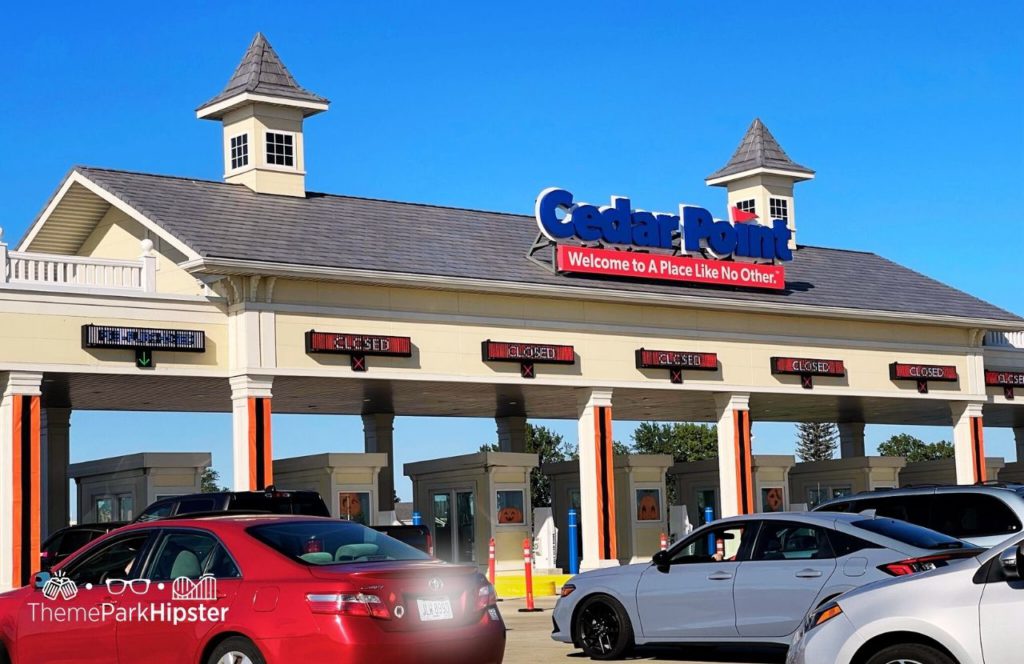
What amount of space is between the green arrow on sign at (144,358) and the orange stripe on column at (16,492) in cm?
217

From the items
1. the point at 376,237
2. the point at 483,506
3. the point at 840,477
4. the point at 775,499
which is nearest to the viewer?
the point at 376,237

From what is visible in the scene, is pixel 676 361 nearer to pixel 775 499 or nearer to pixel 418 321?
pixel 418 321

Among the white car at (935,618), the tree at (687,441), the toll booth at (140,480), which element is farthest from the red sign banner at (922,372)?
the tree at (687,441)

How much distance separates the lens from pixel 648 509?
3788 centimetres

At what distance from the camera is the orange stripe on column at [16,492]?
26.5 m

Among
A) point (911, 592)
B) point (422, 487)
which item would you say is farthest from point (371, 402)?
point (911, 592)

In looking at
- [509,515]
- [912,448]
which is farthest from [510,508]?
[912,448]

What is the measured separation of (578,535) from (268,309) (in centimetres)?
1194

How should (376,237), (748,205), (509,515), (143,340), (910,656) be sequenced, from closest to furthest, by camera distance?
(910,656)
(143,340)
(376,237)
(509,515)
(748,205)

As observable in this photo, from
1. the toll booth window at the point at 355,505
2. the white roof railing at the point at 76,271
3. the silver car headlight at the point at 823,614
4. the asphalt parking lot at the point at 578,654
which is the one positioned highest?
the white roof railing at the point at 76,271

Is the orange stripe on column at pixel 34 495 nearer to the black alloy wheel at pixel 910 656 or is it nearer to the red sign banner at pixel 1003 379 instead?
the black alloy wheel at pixel 910 656

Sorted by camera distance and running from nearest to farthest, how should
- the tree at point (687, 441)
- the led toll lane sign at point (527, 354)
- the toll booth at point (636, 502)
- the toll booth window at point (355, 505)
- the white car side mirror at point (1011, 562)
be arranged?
1. the white car side mirror at point (1011, 562)
2. the toll booth window at point (355, 505)
3. the led toll lane sign at point (527, 354)
4. the toll booth at point (636, 502)
5. the tree at point (687, 441)

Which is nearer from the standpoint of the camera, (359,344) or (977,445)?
(359,344)

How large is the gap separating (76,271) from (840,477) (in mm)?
23928
